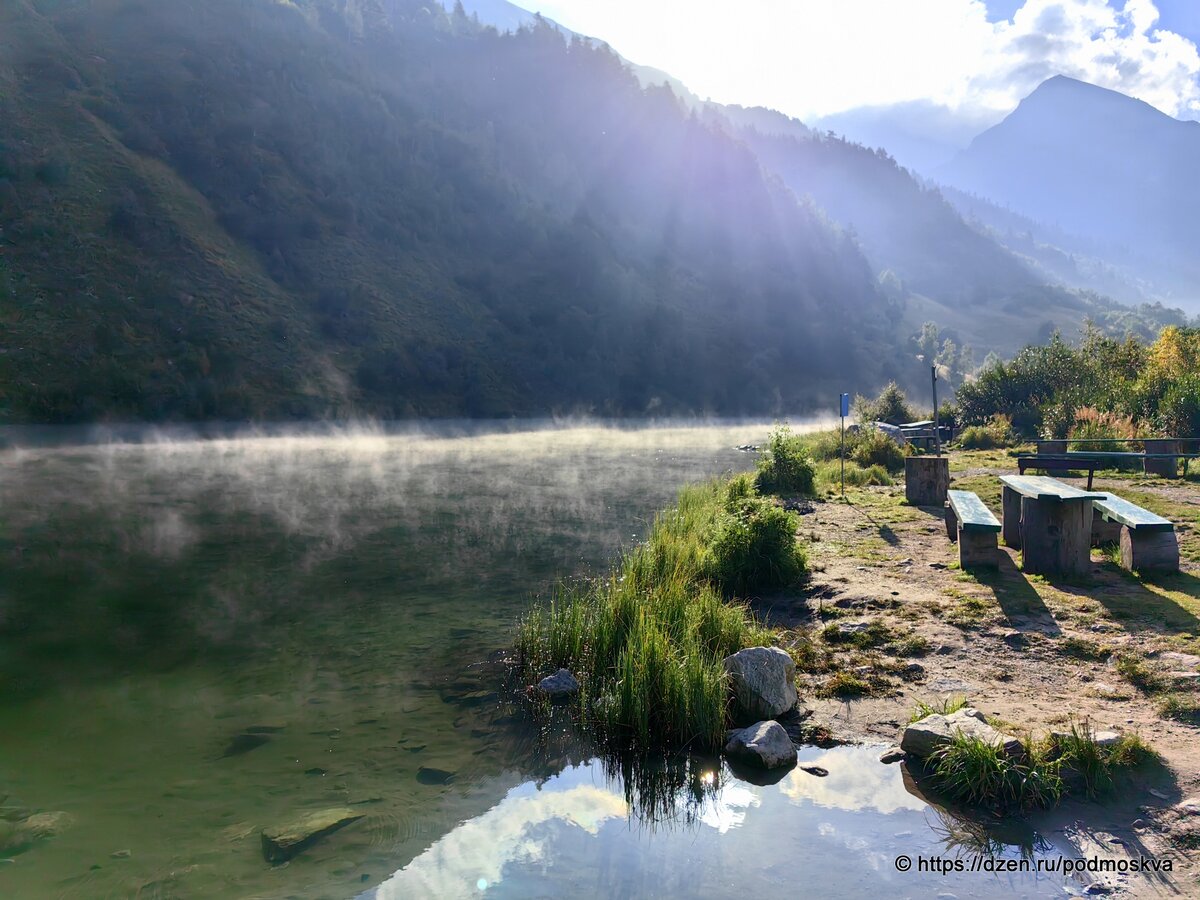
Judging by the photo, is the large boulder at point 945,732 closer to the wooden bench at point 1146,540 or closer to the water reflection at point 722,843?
the water reflection at point 722,843

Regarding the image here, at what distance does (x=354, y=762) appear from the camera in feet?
23.5

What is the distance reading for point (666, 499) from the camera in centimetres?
2644

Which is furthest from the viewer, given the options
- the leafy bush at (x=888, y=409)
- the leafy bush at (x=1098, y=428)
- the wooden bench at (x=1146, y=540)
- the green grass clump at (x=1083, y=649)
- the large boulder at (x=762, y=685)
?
the leafy bush at (x=888, y=409)

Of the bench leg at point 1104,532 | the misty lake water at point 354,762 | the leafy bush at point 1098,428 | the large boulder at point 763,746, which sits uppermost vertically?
the leafy bush at point 1098,428

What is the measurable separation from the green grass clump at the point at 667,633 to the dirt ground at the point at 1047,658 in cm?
96

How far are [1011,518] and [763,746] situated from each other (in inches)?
287

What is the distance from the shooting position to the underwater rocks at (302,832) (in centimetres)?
574

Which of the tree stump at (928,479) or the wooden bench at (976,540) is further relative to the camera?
the tree stump at (928,479)

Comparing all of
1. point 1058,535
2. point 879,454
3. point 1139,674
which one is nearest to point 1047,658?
point 1139,674

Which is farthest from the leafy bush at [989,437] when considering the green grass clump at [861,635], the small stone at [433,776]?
the small stone at [433,776]

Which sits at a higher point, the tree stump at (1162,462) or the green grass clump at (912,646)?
the tree stump at (1162,462)

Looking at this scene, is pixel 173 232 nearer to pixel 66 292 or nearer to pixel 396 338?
pixel 66 292

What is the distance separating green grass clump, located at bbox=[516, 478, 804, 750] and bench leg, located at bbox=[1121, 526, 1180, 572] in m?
4.49

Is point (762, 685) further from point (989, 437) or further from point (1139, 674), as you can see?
point (989, 437)
